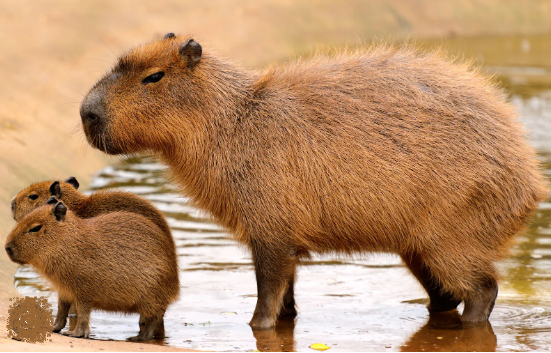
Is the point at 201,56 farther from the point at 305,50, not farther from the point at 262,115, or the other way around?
the point at 305,50

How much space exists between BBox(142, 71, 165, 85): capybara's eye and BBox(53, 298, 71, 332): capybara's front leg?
151 cm

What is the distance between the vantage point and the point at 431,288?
19.1 feet

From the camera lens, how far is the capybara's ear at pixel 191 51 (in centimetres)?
536

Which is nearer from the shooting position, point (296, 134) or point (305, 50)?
point (296, 134)

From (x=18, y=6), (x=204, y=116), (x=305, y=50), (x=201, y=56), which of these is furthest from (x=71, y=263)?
(x=305, y=50)

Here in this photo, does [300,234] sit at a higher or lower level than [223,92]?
lower

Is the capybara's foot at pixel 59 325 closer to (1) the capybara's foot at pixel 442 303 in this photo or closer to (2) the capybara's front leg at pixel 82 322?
(2) the capybara's front leg at pixel 82 322

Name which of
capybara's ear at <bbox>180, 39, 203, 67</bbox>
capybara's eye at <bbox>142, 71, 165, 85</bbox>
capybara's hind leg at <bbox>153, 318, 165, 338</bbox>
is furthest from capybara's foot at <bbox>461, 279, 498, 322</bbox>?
capybara's eye at <bbox>142, 71, 165, 85</bbox>

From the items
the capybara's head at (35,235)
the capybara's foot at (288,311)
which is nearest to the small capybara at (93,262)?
the capybara's head at (35,235)

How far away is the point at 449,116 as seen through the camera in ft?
17.7

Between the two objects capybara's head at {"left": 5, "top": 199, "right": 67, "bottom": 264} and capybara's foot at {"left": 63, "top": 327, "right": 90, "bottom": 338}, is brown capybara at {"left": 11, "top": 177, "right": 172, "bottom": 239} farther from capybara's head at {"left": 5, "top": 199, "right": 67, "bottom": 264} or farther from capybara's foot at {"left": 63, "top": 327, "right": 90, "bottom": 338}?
capybara's foot at {"left": 63, "top": 327, "right": 90, "bottom": 338}

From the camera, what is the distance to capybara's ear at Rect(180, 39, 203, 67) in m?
5.36

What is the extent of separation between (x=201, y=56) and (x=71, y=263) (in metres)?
1.60

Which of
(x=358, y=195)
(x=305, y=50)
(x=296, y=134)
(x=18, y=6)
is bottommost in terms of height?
(x=358, y=195)
